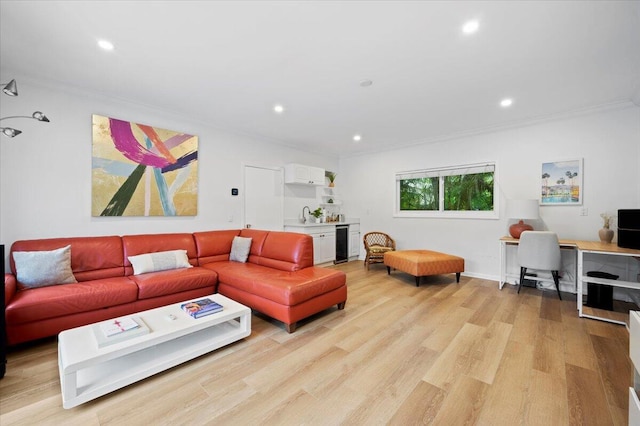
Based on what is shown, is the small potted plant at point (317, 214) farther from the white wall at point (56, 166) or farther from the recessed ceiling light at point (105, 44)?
the recessed ceiling light at point (105, 44)

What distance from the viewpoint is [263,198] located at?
4941 mm

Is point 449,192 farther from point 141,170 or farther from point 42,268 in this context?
point 42,268

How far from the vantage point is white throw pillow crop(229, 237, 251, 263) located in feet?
12.4

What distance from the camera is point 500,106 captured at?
349cm

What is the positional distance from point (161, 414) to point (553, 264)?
4339 millimetres

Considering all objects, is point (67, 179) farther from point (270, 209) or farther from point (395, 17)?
point (395, 17)

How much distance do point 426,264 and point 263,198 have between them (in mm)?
3022

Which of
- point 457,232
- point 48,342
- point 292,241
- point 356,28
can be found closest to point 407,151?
point 457,232

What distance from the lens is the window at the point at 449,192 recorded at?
450 cm

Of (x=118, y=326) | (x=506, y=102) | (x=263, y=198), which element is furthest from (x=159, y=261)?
(x=506, y=102)

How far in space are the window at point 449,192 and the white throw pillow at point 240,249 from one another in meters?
3.20

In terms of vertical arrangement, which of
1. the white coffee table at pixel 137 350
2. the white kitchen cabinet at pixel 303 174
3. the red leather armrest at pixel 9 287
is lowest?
the white coffee table at pixel 137 350

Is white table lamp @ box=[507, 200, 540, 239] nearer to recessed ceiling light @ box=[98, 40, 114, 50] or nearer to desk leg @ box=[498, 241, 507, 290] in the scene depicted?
desk leg @ box=[498, 241, 507, 290]

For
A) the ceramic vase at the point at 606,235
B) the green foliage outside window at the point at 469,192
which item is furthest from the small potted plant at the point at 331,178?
the ceramic vase at the point at 606,235
